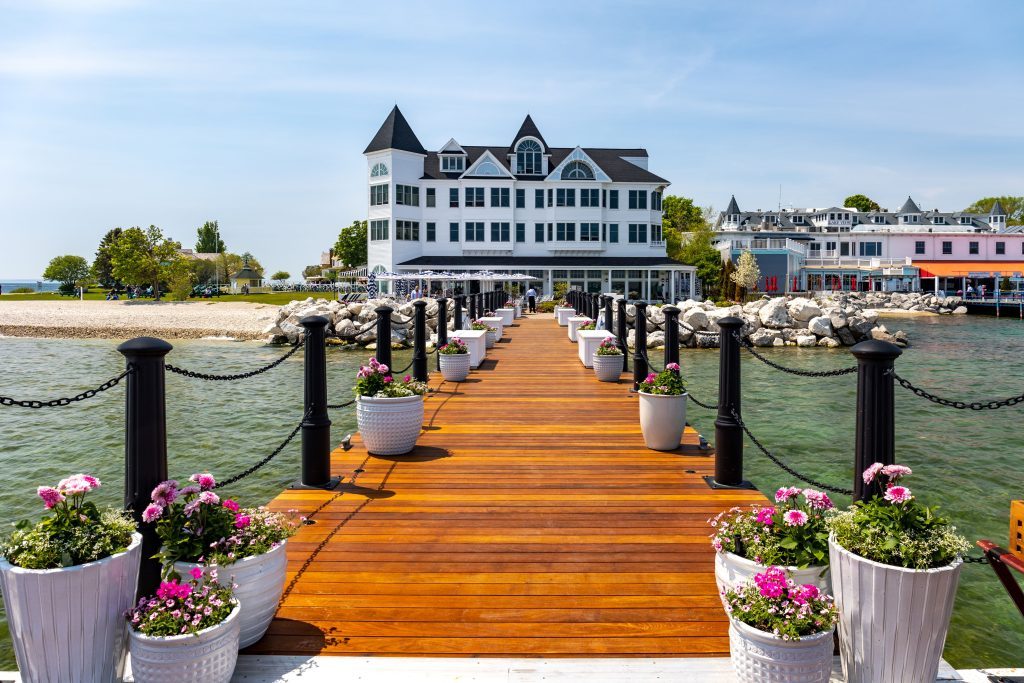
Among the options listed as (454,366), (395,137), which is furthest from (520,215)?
(454,366)

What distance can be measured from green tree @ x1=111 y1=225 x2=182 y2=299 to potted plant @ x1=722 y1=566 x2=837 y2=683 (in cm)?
8277

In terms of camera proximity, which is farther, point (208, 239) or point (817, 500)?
point (208, 239)

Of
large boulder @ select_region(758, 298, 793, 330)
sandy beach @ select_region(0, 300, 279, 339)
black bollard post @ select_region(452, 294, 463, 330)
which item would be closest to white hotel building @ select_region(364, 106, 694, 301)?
sandy beach @ select_region(0, 300, 279, 339)

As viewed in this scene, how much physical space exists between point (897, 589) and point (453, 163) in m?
58.5

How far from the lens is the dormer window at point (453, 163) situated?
59.4 meters

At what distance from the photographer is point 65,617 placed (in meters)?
3.49

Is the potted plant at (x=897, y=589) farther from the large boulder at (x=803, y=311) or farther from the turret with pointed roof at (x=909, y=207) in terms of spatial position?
the turret with pointed roof at (x=909, y=207)

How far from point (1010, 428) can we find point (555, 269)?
41.9 metres

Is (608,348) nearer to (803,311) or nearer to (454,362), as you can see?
(454,362)

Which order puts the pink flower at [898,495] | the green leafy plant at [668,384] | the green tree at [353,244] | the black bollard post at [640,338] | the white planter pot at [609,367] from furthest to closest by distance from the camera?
the green tree at [353,244], the white planter pot at [609,367], the black bollard post at [640,338], the green leafy plant at [668,384], the pink flower at [898,495]

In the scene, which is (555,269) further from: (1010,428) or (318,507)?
(318,507)

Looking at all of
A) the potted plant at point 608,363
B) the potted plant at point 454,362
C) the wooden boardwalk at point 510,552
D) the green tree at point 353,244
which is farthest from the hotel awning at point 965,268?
the wooden boardwalk at point 510,552

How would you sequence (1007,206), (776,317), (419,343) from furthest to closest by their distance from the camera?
(1007,206) → (776,317) → (419,343)

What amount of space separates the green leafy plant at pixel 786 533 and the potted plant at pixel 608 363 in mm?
10275
